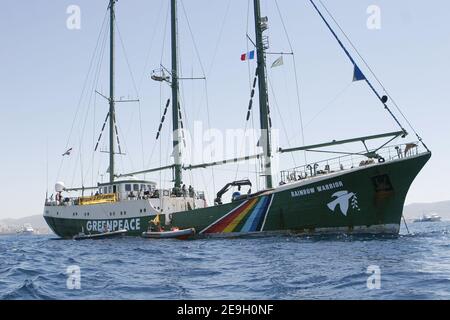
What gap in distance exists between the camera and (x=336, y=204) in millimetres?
26359

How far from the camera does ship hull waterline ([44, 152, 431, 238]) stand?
25.4 metres

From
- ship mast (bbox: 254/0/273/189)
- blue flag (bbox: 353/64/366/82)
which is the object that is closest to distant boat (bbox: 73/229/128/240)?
ship mast (bbox: 254/0/273/189)

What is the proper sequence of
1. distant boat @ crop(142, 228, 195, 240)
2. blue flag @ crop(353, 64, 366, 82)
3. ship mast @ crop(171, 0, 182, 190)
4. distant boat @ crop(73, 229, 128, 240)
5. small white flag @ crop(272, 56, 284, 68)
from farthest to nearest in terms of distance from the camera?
ship mast @ crop(171, 0, 182, 190) < distant boat @ crop(73, 229, 128, 240) < small white flag @ crop(272, 56, 284, 68) < distant boat @ crop(142, 228, 195, 240) < blue flag @ crop(353, 64, 366, 82)

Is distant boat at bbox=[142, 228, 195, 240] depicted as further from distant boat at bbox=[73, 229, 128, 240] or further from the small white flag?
the small white flag

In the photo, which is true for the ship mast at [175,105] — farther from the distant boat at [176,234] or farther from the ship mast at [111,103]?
the ship mast at [111,103]

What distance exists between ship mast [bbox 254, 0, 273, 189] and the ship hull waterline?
3006mm

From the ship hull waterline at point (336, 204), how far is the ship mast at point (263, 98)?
9.86ft

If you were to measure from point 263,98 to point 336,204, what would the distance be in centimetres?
1039

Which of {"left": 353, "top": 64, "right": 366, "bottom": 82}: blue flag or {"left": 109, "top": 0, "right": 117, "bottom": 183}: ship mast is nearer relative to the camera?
{"left": 353, "top": 64, "right": 366, "bottom": 82}: blue flag

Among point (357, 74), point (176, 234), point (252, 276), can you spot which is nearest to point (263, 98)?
point (357, 74)

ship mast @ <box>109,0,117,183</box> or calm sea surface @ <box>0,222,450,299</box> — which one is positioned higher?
ship mast @ <box>109,0,117,183</box>
